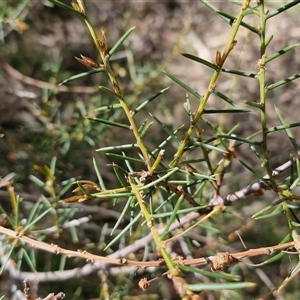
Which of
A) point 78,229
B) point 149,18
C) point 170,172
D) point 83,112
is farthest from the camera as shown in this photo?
point 149,18

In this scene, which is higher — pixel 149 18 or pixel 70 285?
pixel 149 18

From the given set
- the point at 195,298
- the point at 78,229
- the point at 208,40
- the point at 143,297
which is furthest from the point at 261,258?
the point at 195,298

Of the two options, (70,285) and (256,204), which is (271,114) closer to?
(256,204)

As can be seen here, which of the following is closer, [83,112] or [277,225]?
[83,112]

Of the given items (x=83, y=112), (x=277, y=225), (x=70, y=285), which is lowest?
(x=70, y=285)

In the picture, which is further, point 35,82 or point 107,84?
point 107,84

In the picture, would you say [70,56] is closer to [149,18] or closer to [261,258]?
[149,18]

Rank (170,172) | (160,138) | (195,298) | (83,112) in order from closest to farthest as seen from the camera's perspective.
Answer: (195,298)
(170,172)
(83,112)
(160,138)
